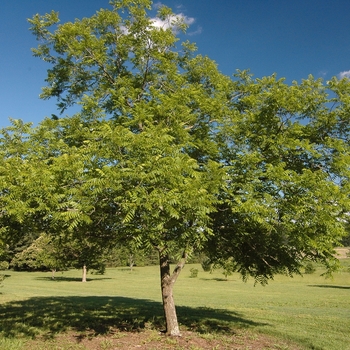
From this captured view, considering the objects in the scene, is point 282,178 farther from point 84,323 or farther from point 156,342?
Answer: point 84,323

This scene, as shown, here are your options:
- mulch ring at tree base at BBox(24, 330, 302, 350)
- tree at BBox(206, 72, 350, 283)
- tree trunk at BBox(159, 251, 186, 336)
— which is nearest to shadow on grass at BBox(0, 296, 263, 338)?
mulch ring at tree base at BBox(24, 330, 302, 350)

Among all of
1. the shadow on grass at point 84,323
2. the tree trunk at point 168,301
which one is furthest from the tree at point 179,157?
the shadow on grass at point 84,323

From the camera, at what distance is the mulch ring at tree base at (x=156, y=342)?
10438 millimetres

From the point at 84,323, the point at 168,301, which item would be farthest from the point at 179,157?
the point at 84,323

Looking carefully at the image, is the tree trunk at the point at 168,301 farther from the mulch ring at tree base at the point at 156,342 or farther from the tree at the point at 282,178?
the tree at the point at 282,178

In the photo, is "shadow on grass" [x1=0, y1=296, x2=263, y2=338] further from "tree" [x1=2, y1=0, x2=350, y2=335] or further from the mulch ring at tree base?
"tree" [x1=2, y1=0, x2=350, y2=335]

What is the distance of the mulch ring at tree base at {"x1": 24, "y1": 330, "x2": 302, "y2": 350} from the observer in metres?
10.4

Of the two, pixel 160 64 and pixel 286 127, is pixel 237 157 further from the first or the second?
pixel 160 64

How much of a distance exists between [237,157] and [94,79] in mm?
6495

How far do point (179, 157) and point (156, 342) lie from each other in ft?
21.4

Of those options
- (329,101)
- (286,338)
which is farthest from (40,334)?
(329,101)

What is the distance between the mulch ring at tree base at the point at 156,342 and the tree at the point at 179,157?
0.84 metres

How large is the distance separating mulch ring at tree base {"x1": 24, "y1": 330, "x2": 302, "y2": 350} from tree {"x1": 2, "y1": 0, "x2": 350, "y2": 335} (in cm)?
84

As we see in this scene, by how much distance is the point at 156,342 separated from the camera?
10883mm
